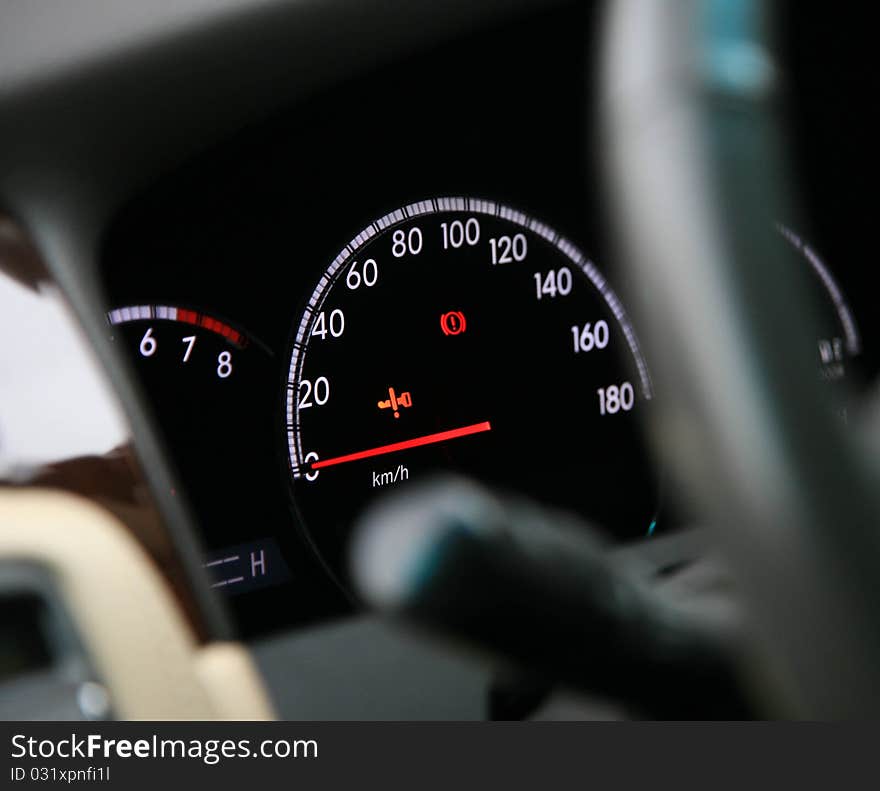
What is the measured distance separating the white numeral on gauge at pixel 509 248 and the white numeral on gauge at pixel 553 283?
0.09 ft

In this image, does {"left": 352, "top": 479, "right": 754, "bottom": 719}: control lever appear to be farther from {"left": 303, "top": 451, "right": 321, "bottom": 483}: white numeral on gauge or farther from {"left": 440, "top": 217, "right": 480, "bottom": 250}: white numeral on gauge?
{"left": 440, "top": 217, "right": 480, "bottom": 250}: white numeral on gauge

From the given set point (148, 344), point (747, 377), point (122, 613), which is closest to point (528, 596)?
point (747, 377)

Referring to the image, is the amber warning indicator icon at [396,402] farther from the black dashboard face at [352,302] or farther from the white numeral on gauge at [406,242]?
the white numeral on gauge at [406,242]

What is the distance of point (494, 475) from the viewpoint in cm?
132

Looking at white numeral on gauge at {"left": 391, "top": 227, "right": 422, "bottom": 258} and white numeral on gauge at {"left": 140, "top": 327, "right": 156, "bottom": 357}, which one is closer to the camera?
white numeral on gauge at {"left": 140, "top": 327, "right": 156, "bottom": 357}

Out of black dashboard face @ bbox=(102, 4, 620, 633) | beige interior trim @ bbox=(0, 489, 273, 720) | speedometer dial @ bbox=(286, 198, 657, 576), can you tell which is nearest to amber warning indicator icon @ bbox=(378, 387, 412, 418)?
speedometer dial @ bbox=(286, 198, 657, 576)

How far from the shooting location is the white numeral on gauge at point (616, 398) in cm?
141

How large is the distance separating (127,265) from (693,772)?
0.61 metres

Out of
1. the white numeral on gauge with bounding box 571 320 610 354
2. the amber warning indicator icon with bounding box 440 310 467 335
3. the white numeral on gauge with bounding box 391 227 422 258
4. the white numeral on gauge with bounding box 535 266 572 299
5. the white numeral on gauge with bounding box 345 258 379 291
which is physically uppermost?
the white numeral on gauge with bounding box 391 227 422 258

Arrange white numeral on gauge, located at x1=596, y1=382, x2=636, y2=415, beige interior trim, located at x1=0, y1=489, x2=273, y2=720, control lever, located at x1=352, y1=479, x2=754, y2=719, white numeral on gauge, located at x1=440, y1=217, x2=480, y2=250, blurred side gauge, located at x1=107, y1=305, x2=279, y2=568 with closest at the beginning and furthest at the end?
control lever, located at x1=352, y1=479, x2=754, y2=719 < beige interior trim, located at x1=0, y1=489, x2=273, y2=720 < blurred side gauge, located at x1=107, y1=305, x2=279, y2=568 < white numeral on gauge, located at x1=440, y1=217, x2=480, y2=250 < white numeral on gauge, located at x1=596, y1=382, x2=636, y2=415

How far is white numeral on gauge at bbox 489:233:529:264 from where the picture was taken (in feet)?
4.40

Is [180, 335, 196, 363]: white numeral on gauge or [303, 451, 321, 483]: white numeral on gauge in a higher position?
[180, 335, 196, 363]: white numeral on gauge

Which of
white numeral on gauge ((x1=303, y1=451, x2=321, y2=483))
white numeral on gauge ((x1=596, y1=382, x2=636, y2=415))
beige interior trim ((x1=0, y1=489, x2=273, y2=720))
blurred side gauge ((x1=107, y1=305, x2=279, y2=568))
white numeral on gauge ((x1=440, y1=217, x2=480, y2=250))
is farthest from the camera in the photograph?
white numeral on gauge ((x1=596, y1=382, x2=636, y2=415))

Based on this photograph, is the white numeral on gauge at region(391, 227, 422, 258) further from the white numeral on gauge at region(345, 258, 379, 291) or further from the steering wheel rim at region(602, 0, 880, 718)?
the steering wheel rim at region(602, 0, 880, 718)
